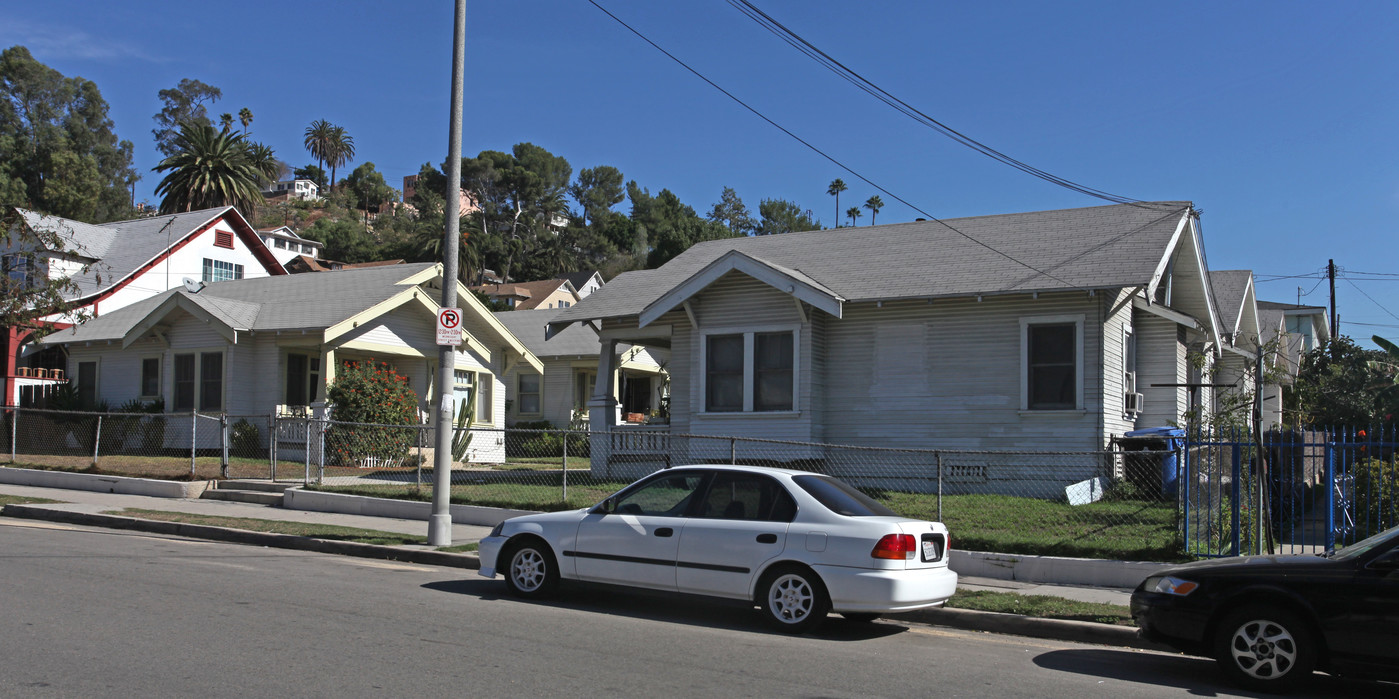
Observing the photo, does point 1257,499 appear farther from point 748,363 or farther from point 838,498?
point 748,363

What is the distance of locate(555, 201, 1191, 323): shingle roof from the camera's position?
1741 cm

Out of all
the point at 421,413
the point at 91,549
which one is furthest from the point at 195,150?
the point at 91,549

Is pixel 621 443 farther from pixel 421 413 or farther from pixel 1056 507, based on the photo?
pixel 1056 507

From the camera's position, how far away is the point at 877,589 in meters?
8.27

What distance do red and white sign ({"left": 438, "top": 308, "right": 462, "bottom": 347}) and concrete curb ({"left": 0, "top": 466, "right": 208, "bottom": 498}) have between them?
8.29 meters

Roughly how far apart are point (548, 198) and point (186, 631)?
8624cm

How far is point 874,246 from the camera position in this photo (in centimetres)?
2141

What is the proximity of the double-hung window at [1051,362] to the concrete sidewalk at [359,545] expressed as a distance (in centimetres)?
607

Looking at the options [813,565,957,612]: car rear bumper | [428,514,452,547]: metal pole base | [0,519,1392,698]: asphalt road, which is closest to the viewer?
[0,519,1392,698]: asphalt road

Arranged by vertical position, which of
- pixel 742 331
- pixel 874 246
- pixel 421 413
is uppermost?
pixel 874 246

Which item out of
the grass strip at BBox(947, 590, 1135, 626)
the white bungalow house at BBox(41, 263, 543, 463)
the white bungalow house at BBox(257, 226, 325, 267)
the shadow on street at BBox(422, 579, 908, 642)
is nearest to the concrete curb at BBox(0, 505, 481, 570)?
the shadow on street at BBox(422, 579, 908, 642)

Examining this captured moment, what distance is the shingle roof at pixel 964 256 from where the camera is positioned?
17.4 metres

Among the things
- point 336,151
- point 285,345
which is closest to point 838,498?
point 285,345

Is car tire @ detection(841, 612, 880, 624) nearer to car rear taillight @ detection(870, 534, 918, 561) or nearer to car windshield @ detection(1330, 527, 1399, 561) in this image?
car rear taillight @ detection(870, 534, 918, 561)
